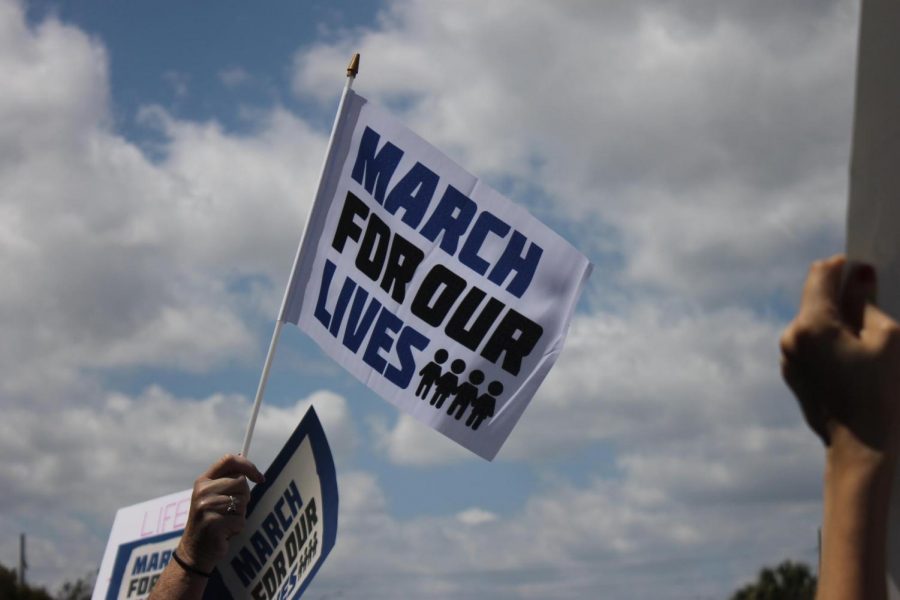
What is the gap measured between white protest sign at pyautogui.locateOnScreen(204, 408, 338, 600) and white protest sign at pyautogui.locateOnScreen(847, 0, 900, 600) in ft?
13.4

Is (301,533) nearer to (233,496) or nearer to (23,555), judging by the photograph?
(233,496)

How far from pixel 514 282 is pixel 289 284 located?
129 centimetres

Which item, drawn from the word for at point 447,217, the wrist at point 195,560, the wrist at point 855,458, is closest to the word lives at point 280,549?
the wrist at point 195,560

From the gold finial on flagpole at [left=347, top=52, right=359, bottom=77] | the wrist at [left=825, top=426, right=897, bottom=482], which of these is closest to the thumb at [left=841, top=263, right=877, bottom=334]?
the wrist at [left=825, top=426, right=897, bottom=482]

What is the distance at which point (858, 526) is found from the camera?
1.50 m

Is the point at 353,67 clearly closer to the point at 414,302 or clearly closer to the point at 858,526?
the point at 414,302

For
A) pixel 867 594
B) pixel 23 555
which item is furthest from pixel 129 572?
pixel 23 555

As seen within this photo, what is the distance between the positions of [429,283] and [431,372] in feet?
1.62

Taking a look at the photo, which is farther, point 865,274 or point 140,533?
point 140,533

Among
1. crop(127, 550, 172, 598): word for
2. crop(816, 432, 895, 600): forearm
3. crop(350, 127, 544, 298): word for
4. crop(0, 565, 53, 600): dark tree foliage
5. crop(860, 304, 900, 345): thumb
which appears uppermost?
crop(0, 565, 53, 600): dark tree foliage

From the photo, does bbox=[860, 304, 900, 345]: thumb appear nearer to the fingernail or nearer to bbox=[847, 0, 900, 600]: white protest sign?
the fingernail

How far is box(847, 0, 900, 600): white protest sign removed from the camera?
1742 mm

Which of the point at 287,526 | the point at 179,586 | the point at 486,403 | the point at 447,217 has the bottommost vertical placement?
the point at 179,586

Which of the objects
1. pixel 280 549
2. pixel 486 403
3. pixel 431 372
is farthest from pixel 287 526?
pixel 486 403
